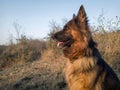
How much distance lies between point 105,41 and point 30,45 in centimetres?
772

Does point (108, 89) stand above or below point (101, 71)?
below

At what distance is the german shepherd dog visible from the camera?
665 cm

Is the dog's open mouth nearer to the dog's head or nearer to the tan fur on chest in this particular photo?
the dog's head

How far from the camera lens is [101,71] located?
667cm

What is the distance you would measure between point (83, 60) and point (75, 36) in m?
0.66

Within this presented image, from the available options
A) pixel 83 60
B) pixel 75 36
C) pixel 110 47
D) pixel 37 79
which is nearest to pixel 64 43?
pixel 75 36

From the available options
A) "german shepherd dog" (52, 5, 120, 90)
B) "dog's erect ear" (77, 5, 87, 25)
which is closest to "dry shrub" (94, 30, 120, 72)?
"german shepherd dog" (52, 5, 120, 90)

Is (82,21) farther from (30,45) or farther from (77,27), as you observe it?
(30,45)

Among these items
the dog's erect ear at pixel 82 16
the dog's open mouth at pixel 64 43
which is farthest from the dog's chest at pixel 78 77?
the dog's erect ear at pixel 82 16

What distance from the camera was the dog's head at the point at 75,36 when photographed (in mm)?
6805

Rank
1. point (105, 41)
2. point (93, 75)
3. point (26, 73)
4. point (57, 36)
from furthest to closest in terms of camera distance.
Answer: point (105, 41)
point (26, 73)
point (57, 36)
point (93, 75)

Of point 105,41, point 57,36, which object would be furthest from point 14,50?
point 57,36

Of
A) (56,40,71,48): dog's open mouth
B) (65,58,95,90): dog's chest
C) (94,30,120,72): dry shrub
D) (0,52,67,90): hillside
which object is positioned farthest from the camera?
(94,30,120,72): dry shrub

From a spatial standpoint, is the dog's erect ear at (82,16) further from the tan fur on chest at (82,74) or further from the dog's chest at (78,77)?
the dog's chest at (78,77)
